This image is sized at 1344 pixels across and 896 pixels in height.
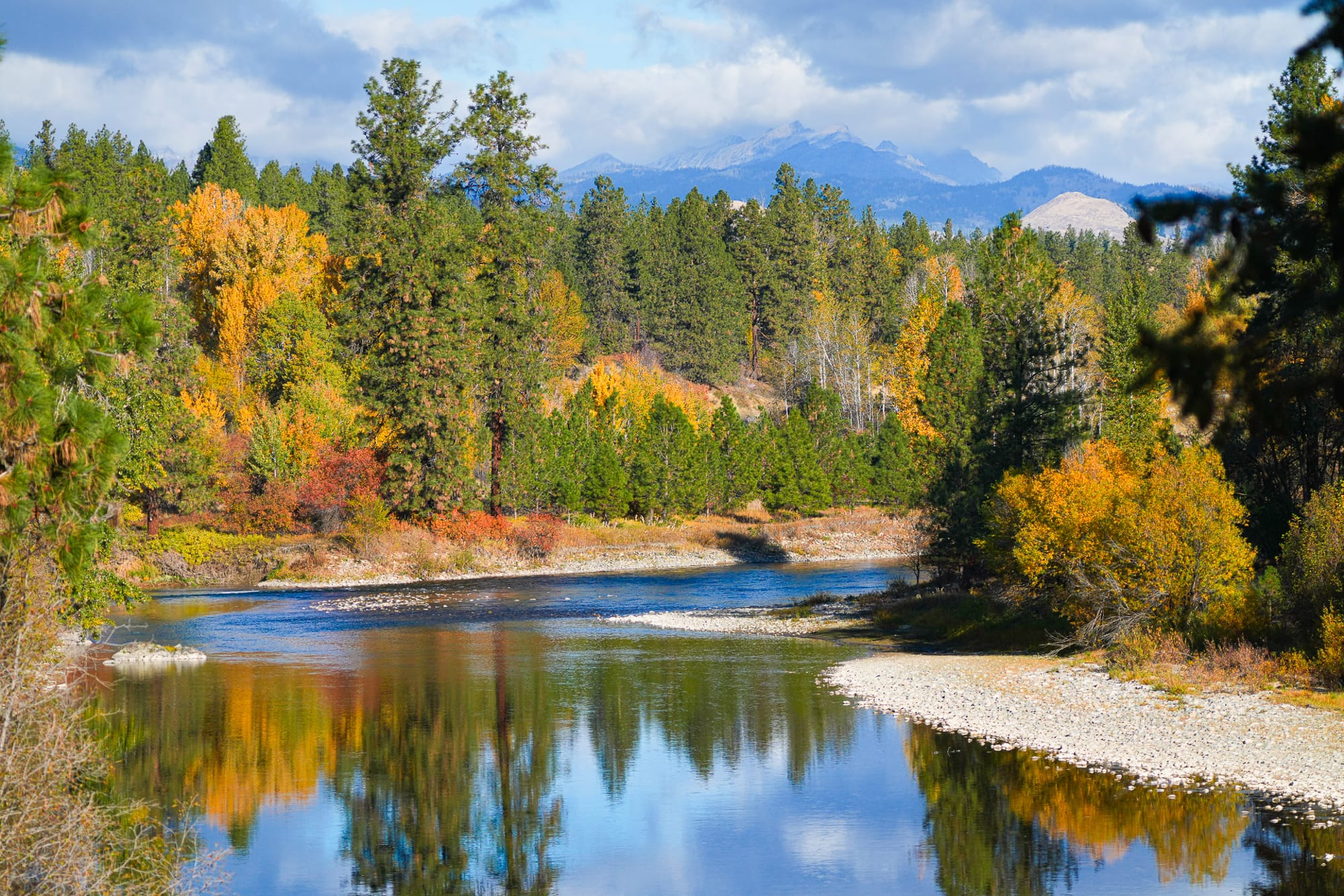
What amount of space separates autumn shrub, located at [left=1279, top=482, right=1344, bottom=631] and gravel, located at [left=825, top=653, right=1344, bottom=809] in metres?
3.13

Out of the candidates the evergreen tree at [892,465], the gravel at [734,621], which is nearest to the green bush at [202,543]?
the gravel at [734,621]

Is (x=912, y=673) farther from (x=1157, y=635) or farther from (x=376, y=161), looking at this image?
(x=376, y=161)

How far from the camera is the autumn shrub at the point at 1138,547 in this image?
97.1 feet

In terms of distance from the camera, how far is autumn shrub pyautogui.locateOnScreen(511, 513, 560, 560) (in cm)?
6700

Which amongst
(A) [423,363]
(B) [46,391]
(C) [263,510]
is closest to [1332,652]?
(B) [46,391]

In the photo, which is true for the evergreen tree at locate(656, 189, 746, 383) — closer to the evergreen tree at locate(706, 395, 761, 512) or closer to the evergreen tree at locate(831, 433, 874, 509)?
the evergreen tree at locate(831, 433, 874, 509)

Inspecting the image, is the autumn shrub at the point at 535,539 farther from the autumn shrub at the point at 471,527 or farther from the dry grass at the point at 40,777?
the dry grass at the point at 40,777

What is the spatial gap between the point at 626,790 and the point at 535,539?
44.6 metres

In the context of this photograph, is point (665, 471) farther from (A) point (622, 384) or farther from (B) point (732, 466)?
(A) point (622, 384)

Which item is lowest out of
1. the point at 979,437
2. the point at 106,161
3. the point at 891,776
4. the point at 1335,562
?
the point at 891,776

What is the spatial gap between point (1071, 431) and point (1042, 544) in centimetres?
930

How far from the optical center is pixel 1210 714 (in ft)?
83.1

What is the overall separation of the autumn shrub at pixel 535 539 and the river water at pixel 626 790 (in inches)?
1088

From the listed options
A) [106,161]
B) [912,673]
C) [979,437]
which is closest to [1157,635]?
[912,673]
